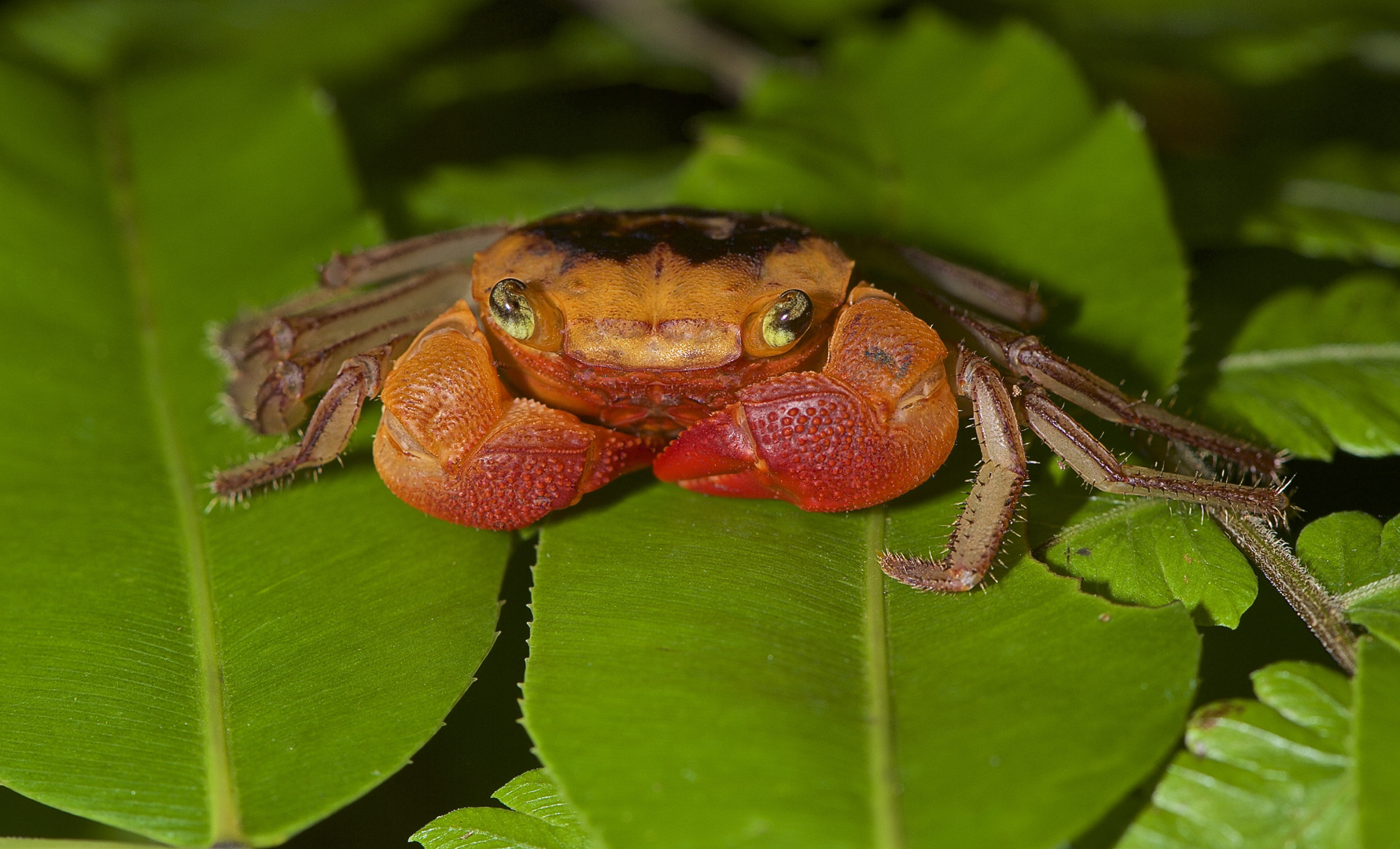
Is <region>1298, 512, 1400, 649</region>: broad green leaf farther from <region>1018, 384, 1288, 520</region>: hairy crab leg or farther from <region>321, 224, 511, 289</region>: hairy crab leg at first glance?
<region>321, 224, 511, 289</region>: hairy crab leg

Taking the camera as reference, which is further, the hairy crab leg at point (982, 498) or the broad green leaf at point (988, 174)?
the broad green leaf at point (988, 174)

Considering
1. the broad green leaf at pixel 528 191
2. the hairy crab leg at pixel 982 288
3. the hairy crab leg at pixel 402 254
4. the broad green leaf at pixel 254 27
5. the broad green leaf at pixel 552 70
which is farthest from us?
the broad green leaf at pixel 552 70

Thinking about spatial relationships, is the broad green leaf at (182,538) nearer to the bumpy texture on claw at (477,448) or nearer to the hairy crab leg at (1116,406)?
the bumpy texture on claw at (477,448)

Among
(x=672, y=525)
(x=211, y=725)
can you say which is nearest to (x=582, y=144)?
(x=672, y=525)

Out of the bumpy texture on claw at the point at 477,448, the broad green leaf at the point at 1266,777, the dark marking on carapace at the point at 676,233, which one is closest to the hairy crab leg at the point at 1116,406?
the dark marking on carapace at the point at 676,233

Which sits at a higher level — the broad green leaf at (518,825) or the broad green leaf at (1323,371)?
the broad green leaf at (1323,371)

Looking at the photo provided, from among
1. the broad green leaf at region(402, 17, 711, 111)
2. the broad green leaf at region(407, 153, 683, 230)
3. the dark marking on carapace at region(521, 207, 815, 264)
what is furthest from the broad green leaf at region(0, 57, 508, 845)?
the broad green leaf at region(402, 17, 711, 111)

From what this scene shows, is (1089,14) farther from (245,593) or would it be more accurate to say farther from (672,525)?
(245,593)
